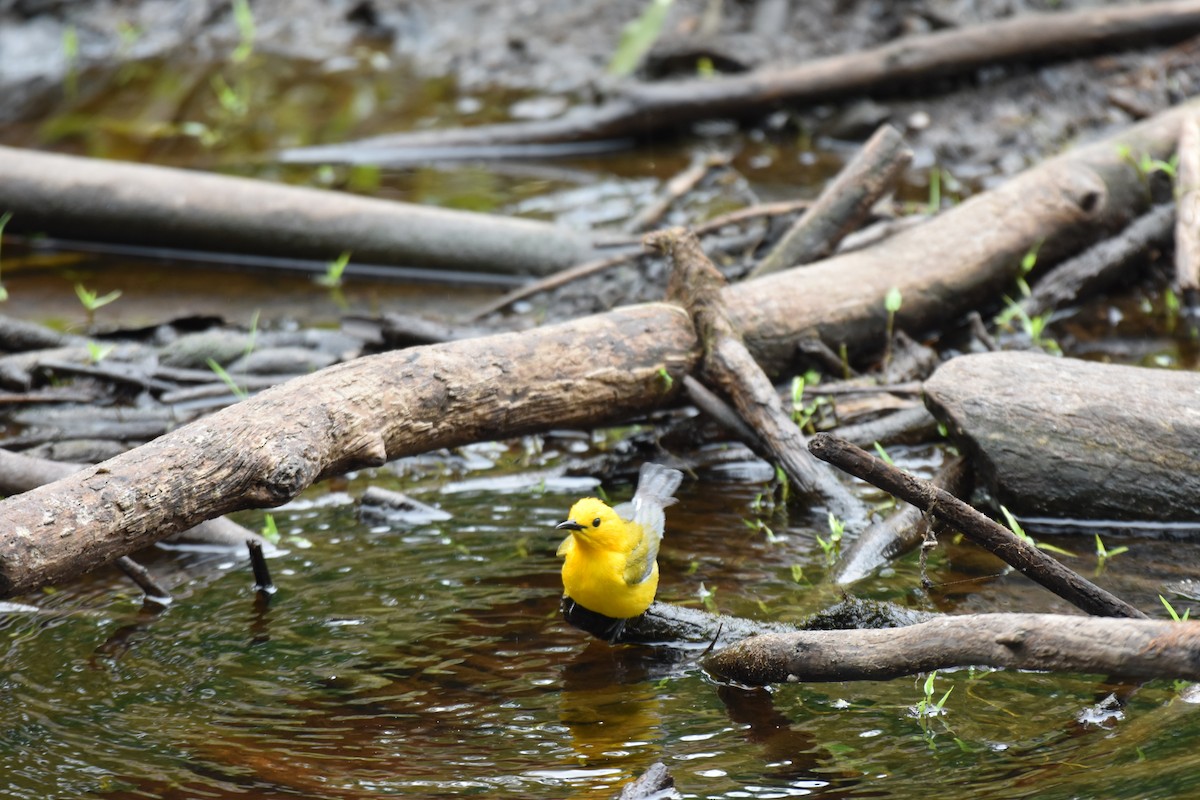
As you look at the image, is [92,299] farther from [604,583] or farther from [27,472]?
[604,583]

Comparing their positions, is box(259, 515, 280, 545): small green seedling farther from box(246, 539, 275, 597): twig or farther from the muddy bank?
the muddy bank

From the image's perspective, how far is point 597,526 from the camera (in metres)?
3.76

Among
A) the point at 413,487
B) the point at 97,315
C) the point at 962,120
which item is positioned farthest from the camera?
the point at 962,120

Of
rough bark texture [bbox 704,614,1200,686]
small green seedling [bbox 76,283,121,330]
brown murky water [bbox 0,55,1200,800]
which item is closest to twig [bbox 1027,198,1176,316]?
brown murky water [bbox 0,55,1200,800]

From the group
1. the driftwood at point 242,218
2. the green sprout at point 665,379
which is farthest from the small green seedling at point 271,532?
the driftwood at point 242,218

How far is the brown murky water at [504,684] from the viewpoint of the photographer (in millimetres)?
3135

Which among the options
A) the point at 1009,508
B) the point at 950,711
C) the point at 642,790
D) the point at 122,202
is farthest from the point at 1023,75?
the point at 642,790

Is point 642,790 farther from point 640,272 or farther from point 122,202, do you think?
point 122,202

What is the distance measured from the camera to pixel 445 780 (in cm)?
317

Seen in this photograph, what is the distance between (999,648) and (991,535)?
1.66 ft

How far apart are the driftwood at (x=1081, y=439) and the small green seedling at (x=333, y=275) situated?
3817mm

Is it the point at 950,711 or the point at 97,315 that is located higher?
the point at 950,711

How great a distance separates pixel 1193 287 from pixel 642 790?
11.6ft

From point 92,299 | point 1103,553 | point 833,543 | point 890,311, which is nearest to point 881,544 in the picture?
point 833,543
